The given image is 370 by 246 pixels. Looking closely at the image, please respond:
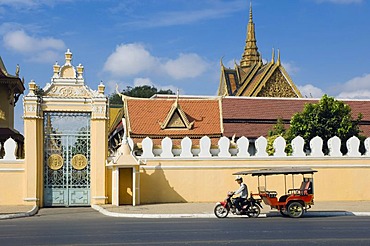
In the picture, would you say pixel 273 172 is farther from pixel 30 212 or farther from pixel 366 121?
pixel 366 121

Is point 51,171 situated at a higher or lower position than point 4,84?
lower

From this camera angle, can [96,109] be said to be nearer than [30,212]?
No

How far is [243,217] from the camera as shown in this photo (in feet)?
63.4

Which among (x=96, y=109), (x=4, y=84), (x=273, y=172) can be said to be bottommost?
(x=273, y=172)

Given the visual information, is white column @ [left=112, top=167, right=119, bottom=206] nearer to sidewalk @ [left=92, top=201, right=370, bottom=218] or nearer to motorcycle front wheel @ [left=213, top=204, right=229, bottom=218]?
sidewalk @ [left=92, top=201, right=370, bottom=218]

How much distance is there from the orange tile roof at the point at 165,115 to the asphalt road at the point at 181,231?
49.2ft

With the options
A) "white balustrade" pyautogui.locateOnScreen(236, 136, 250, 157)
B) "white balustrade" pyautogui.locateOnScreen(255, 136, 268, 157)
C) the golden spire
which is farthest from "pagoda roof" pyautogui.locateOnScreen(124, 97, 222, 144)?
the golden spire

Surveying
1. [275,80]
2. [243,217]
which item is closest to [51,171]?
[243,217]

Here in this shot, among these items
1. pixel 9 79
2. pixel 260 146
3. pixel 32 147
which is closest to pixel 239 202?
pixel 260 146

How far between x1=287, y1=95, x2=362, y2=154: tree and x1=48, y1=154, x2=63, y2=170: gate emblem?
15.8 meters

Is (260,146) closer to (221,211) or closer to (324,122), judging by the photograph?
(221,211)

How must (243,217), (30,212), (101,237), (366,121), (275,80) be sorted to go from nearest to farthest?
(101,237) < (243,217) < (30,212) < (366,121) < (275,80)

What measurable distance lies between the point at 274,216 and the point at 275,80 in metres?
31.4

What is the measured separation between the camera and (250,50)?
65.1 metres
